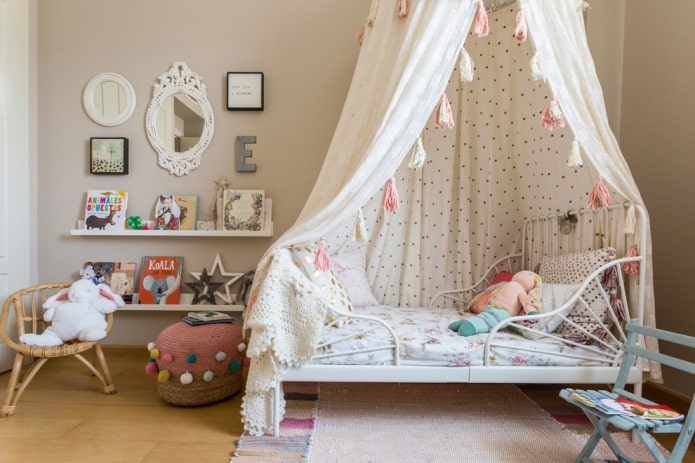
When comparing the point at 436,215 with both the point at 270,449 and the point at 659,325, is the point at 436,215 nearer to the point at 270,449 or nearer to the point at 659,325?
the point at 659,325

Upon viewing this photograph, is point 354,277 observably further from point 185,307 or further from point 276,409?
point 185,307

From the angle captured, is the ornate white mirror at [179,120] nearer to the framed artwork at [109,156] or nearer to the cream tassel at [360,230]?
the framed artwork at [109,156]

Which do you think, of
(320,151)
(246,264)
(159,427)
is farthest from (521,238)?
(159,427)

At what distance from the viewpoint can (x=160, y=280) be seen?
3.16 m

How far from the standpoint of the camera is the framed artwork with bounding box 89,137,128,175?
3191 millimetres

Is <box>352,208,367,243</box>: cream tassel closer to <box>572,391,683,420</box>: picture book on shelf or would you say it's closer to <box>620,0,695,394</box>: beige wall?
<box>572,391,683,420</box>: picture book on shelf

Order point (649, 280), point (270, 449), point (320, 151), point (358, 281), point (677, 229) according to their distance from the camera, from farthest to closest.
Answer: point (320, 151), point (358, 281), point (677, 229), point (649, 280), point (270, 449)

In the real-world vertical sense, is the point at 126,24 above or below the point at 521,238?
above

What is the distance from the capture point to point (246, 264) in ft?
10.5

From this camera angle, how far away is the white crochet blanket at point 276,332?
189 cm

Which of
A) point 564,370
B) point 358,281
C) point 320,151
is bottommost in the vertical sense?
point 564,370

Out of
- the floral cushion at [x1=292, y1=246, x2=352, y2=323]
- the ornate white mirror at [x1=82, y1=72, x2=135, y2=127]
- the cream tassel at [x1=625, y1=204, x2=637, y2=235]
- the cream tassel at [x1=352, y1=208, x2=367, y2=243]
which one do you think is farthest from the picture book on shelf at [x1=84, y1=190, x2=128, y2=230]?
the cream tassel at [x1=625, y1=204, x2=637, y2=235]

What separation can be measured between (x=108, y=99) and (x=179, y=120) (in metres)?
0.54

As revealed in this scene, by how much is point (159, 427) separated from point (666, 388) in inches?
106
